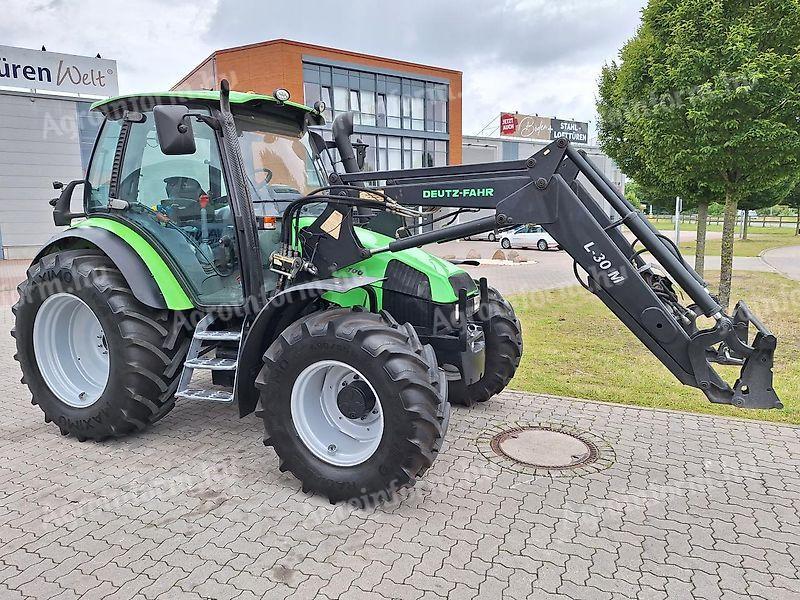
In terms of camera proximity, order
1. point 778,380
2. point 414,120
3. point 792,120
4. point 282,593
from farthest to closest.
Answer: point 414,120
point 792,120
point 778,380
point 282,593

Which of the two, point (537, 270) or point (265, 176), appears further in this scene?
point (537, 270)

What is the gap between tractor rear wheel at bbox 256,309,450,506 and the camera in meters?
3.35

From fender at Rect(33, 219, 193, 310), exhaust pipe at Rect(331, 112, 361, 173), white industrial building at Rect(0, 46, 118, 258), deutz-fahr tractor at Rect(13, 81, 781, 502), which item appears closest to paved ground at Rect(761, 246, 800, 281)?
deutz-fahr tractor at Rect(13, 81, 781, 502)

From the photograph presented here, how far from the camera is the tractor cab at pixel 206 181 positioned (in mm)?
4238

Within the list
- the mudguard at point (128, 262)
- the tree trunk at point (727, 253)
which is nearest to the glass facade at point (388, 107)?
the tree trunk at point (727, 253)

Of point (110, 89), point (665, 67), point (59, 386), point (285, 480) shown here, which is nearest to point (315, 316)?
point (285, 480)

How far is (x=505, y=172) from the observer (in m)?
3.60

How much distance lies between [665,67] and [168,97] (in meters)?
7.21

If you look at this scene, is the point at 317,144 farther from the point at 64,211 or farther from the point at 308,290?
the point at 64,211

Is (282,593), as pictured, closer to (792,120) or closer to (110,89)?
(792,120)

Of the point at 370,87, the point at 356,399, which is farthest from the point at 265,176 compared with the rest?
the point at 370,87

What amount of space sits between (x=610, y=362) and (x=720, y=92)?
12.5ft

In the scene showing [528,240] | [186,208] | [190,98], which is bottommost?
[528,240]

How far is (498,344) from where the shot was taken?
16.1 feet
